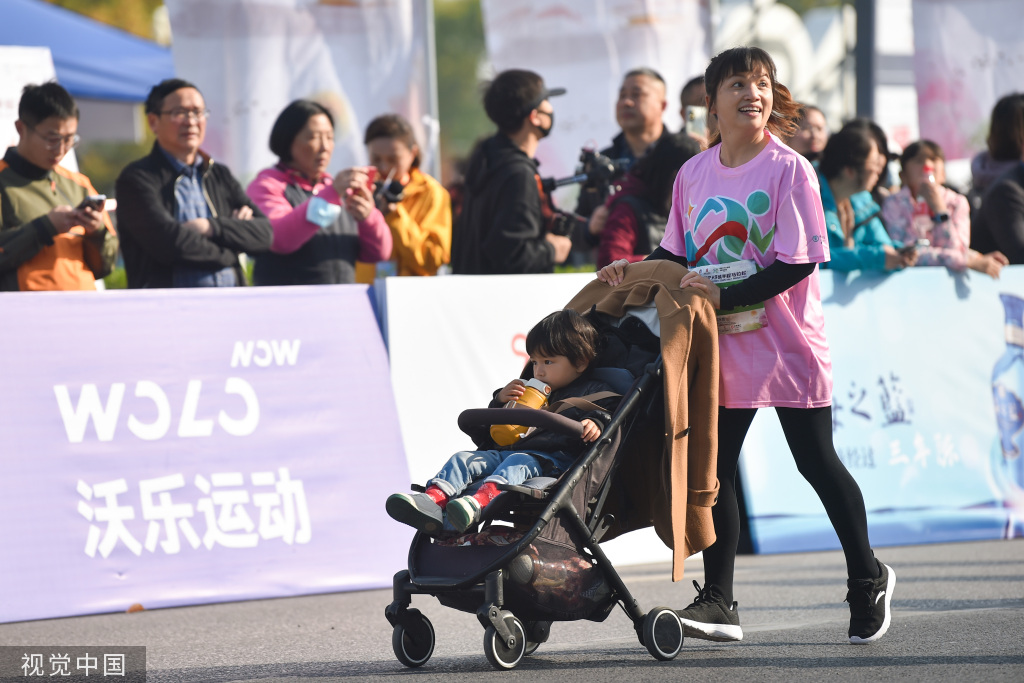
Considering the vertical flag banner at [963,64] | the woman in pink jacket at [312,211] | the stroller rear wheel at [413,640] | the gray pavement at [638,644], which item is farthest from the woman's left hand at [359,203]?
the vertical flag banner at [963,64]

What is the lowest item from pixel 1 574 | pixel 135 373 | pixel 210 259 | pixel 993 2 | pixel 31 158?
pixel 1 574

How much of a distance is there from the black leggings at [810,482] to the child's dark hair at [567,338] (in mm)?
545

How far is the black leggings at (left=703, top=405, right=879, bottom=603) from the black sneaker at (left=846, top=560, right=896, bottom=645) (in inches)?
1.4

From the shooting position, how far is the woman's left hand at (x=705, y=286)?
186 inches

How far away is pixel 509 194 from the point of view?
7258 mm

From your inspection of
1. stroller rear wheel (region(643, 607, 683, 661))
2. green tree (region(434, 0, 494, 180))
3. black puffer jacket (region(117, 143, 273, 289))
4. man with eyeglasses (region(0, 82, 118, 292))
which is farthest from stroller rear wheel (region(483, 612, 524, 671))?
green tree (region(434, 0, 494, 180))

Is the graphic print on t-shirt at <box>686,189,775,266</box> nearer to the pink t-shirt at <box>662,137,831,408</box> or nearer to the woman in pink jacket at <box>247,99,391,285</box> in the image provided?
the pink t-shirt at <box>662,137,831,408</box>

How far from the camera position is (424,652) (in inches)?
180

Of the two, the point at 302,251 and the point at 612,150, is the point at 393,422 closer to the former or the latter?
the point at 302,251

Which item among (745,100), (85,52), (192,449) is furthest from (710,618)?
(85,52)

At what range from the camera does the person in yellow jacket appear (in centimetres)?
791

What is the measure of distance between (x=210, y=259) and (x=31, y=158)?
3.41 ft

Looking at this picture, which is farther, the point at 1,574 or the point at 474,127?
the point at 474,127

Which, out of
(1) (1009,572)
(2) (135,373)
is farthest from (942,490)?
(2) (135,373)
